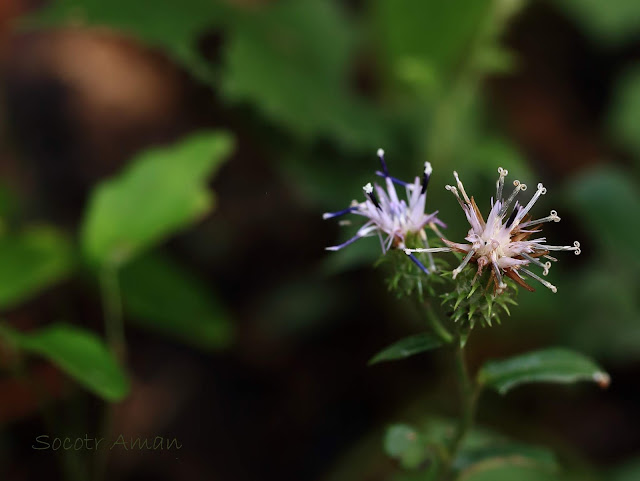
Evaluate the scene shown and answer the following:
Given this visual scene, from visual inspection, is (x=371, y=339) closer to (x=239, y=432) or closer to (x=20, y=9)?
(x=239, y=432)

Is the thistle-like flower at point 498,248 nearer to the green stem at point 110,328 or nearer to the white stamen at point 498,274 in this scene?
the white stamen at point 498,274

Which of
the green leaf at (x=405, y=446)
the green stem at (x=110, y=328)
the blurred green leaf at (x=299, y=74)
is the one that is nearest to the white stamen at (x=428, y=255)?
the green leaf at (x=405, y=446)

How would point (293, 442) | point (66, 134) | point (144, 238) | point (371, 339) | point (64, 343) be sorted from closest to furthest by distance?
point (64, 343)
point (144, 238)
point (293, 442)
point (371, 339)
point (66, 134)

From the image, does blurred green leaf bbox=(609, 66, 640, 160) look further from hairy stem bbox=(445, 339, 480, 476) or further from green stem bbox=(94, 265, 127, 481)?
green stem bbox=(94, 265, 127, 481)

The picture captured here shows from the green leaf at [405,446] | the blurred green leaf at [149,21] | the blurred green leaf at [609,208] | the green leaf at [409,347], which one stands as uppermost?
the blurred green leaf at [149,21]

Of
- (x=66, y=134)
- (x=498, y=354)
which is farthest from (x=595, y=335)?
(x=66, y=134)

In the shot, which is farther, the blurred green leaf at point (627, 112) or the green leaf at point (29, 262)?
the blurred green leaf at point (627, 112)

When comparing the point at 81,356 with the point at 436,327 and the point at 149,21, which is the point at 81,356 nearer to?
the point at 436,327
